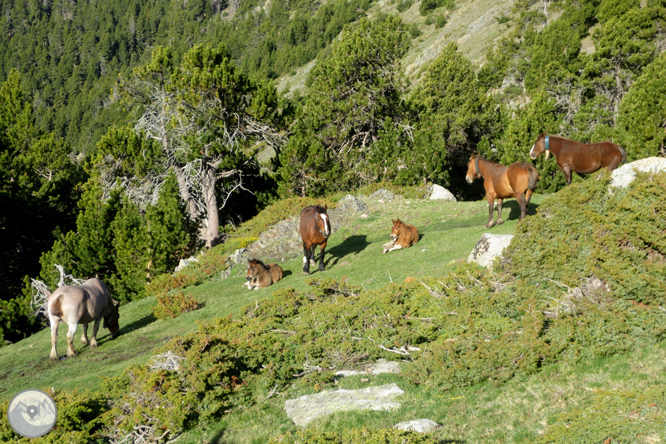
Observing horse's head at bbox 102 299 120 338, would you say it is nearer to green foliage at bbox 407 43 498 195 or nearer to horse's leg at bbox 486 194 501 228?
horse's leg at bbox 486 194 501 228

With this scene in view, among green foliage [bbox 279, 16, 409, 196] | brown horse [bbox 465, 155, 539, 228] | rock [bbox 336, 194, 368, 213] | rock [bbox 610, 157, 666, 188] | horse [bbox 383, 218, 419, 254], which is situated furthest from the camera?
green foliage [bbox 279, 16, 409, 196]

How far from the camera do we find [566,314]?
9273 mm

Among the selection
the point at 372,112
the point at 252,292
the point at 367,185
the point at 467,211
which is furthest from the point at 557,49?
the point at 252,292

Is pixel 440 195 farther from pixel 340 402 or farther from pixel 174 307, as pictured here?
pixel 340 402

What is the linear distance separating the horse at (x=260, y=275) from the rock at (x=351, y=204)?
34.6 feet

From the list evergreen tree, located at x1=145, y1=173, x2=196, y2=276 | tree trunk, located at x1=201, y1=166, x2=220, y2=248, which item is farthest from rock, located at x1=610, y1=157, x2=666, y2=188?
tree trunk, located at x1=201, y1=166, x2=220, y2=248

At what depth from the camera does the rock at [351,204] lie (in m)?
30.1

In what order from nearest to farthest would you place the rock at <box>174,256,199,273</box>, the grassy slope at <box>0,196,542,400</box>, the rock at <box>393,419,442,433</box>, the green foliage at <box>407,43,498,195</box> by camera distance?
the rock at <box>393,419,442,433</box> → the grassy slope at <box>0,196,542,400</box> → the rock at <box>174,256,199,273</box> → the green foliage at <box>407,43,498,195</box>

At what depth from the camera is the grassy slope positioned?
13406mm

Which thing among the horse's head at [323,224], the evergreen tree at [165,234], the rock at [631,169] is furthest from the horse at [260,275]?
the rock at [631,169]

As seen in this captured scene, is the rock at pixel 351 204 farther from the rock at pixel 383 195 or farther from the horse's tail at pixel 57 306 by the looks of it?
the horse's tail at pixel 57 306

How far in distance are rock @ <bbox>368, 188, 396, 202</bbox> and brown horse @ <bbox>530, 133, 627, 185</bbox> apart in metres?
14.1

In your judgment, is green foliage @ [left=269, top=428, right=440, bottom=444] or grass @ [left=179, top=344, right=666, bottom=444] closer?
green foliage @ [left=269, top=428, right=440, bottom=444]

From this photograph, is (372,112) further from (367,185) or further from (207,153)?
(207,153)
